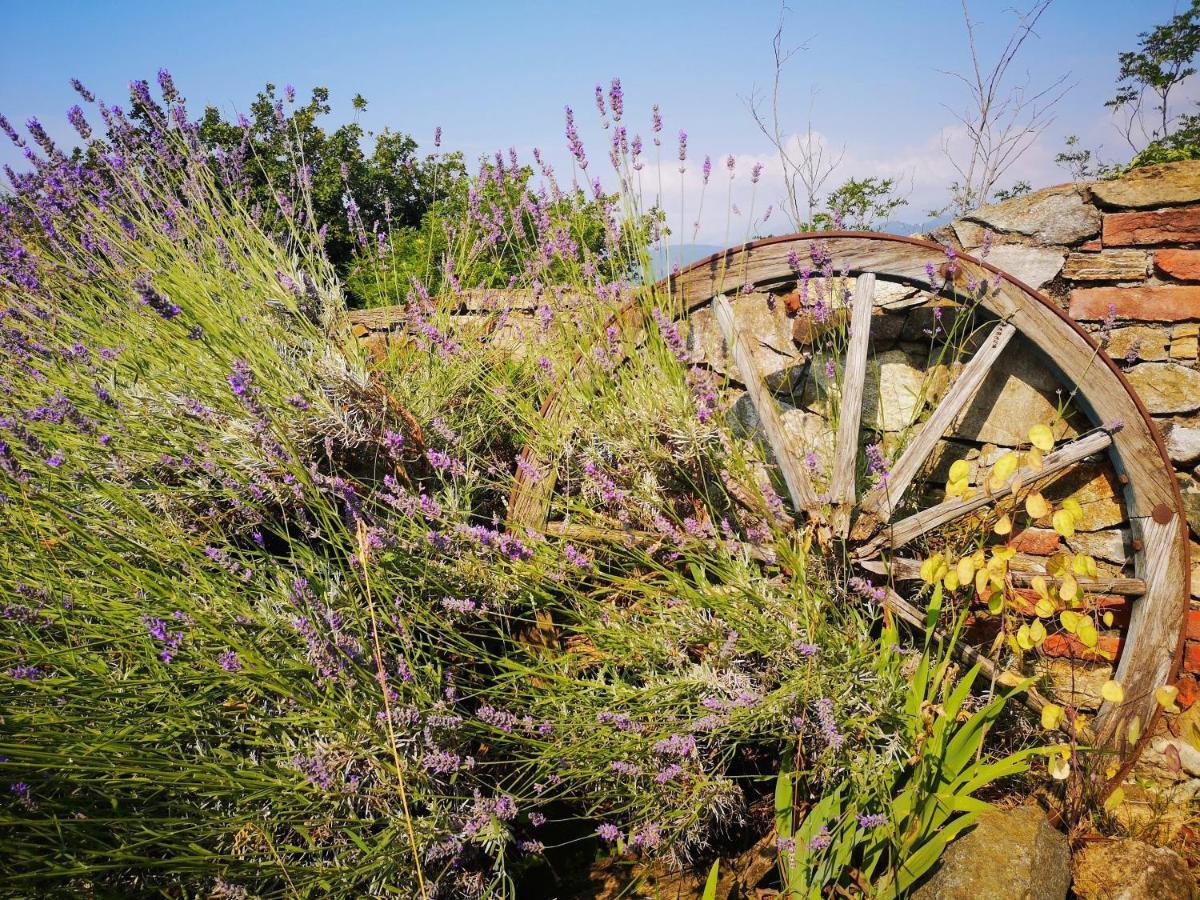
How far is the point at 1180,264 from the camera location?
7.38ft

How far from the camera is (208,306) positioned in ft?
7.57

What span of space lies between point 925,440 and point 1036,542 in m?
0.55

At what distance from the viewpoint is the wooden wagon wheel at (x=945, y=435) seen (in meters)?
2.11

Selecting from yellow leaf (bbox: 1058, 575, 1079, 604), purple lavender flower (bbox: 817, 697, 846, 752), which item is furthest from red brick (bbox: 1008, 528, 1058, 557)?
purple lavender flower (bbox: 817, 697, 846, 752)

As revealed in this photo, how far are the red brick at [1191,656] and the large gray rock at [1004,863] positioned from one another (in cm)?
78

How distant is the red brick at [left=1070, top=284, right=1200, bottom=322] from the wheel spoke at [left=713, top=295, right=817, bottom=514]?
1.08 metres

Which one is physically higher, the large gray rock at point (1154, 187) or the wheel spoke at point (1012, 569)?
the large gray rock at point (1154, 187)

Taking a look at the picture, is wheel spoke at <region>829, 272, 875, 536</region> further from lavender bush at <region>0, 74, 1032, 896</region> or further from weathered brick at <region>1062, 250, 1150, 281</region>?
weathered brick at <region>1062, 250, 1150, 281</region>

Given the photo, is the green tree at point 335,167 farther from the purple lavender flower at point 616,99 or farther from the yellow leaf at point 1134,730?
the yellow leaf at point 1134,730

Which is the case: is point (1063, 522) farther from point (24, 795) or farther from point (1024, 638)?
point (24, 795)

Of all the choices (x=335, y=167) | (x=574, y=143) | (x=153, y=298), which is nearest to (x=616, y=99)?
(x=574, y=143)

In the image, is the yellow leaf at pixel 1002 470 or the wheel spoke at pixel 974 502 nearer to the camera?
the yellow leaf at pixel 1002 470

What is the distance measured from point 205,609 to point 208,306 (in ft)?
3.46

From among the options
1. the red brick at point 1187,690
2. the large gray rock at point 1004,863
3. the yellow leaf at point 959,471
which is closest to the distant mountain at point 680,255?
the yellow leaf at point 959,471
